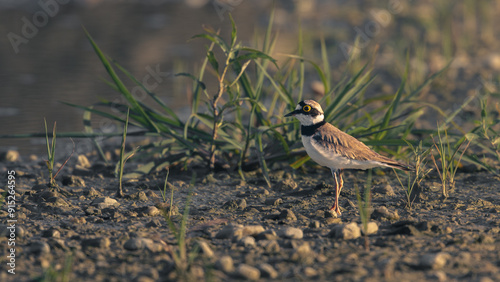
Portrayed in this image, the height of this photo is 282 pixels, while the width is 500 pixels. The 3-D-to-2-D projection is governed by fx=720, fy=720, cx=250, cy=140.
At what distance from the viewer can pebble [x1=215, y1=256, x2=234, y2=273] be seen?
3113mm

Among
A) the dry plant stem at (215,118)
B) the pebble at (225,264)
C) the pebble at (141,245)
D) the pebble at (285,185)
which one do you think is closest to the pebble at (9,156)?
the dry plant stem at (215,118)

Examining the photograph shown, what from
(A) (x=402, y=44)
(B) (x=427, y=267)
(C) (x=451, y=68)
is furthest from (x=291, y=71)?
(A) (x=402, y=44)

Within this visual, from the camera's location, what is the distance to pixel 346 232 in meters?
3.56

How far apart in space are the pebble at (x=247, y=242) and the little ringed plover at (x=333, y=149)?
0.74 meters

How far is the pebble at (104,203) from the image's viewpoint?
13.8ft

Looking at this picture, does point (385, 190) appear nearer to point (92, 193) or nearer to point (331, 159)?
point (331, 159)

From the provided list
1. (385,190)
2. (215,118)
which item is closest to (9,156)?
(215,118)

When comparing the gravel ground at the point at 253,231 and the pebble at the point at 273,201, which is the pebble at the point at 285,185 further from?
the pebble at the point at 273,201

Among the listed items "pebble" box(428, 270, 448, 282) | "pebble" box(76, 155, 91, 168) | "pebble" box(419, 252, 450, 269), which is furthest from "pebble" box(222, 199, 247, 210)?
"pebble" box(76, 155, 91, 168)

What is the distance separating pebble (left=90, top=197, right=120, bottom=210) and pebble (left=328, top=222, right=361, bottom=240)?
1.37 m

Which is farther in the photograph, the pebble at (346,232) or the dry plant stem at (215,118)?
the dry plant stem at (215,118)

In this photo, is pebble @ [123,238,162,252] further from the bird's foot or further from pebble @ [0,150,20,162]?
pebble @ [0,150,20,162]

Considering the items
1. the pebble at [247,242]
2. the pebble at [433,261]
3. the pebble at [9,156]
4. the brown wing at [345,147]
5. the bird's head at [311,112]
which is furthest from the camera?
the pebble at [9,156]

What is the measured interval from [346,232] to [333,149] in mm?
628
